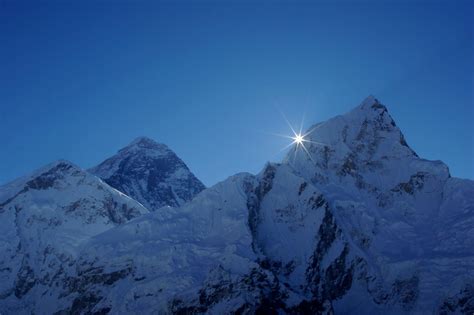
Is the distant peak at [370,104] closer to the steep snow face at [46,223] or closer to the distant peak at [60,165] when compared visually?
the steep snow face at [46,223]

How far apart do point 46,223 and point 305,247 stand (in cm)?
6695

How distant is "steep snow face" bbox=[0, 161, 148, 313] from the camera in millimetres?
138875

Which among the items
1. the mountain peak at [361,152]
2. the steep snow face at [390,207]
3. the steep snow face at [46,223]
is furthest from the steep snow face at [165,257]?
the mountain peak at [361,152]

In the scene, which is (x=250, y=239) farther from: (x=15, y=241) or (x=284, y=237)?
(x=15, y=241)

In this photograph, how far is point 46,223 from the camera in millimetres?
151125

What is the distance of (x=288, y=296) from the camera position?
396 ft

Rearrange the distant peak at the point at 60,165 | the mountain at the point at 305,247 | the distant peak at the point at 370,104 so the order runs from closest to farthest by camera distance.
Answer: the mountain at the point at 305,247 < the distant peak at the point at 60,165 < the distant peak at the point at 370,104

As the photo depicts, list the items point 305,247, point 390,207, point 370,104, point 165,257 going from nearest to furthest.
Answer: point 165,257, point 305,247, point 390,207, point 370,104

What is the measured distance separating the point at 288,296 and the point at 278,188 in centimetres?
3812

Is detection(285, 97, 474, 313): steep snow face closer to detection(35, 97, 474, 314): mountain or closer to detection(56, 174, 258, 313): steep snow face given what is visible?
detection(35, 97, 474, 314): mountain

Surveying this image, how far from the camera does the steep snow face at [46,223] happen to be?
139 metres

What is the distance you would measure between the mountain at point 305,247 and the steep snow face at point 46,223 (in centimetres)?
715

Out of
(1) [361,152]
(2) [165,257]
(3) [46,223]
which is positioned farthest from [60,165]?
(1) [361,152]

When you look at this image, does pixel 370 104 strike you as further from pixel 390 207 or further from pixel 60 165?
pixel 60 165
